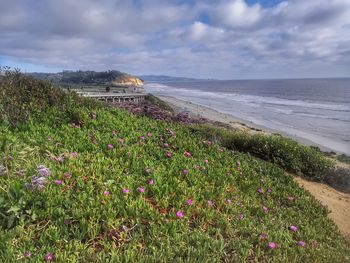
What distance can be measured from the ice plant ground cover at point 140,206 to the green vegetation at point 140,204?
1 cm

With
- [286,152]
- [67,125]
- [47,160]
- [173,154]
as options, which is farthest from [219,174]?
[286,152]

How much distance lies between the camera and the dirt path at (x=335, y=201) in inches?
253

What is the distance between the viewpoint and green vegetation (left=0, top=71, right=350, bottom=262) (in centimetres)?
336

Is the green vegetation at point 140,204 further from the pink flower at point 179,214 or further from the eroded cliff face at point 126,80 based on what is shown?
the eroded cliff face at point 126,80

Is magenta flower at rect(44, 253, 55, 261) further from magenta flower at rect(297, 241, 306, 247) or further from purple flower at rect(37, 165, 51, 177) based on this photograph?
magenta flower at rect(297, 241, 306, 247)

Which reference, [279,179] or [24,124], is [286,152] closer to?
[279,179]

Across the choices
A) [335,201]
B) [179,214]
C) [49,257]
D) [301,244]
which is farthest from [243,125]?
[49,257]

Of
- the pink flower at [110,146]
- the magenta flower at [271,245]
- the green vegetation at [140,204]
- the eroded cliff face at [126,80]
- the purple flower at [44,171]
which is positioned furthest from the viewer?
the eroded cliff face at [126,80]

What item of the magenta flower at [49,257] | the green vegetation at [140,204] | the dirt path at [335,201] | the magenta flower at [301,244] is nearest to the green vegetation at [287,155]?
the dirt path at [335,201]

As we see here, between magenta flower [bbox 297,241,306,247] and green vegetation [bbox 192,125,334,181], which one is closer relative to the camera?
magenta flower [bbox 297,241,306,247]

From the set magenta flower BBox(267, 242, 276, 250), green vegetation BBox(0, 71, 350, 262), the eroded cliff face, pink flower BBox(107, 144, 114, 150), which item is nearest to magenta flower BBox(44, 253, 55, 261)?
green vegetation BBox(0, 71, 350, 262)

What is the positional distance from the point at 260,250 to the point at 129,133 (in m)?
4.17

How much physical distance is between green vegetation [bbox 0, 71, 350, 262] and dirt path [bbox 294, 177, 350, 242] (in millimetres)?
724

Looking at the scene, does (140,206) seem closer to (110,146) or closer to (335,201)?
(110,146)
